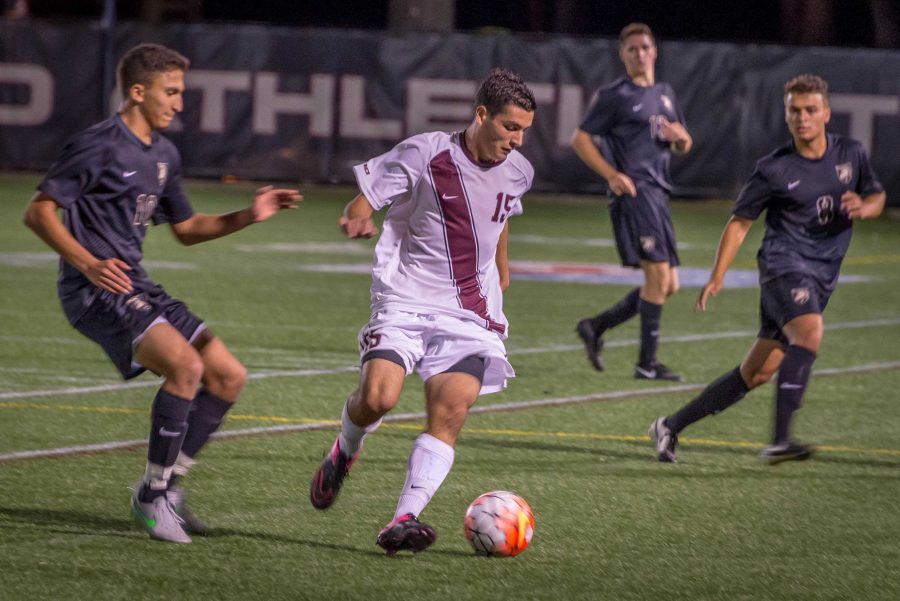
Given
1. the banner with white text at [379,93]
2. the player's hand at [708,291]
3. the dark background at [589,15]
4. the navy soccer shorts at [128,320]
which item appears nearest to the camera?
the navy soccer shorts at [128,320]

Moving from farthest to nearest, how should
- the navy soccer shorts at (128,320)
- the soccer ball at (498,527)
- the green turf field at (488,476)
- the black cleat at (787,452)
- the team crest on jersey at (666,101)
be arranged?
1. the team crest on jersey at (666,101)
2. the black cleat at (787,452)
3. the navy soccer shorts at (128,320)
4. the soccer ball at (498,527)
5. the green turf field at (488,476)

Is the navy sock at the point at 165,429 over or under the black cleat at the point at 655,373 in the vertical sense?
over

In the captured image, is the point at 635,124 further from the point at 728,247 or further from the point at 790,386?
the point at 790,386

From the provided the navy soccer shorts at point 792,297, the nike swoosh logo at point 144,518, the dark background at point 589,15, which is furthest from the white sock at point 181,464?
the dark background at point 589,15

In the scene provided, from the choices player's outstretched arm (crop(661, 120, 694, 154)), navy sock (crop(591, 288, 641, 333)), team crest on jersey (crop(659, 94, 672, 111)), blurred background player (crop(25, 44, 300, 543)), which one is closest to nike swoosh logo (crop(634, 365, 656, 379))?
navy sock (crop(591, 288, 641, 333))

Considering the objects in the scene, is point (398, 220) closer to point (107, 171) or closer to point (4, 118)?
point (107, 171)

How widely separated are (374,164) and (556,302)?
29.7 feet

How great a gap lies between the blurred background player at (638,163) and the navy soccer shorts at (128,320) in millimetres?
5259

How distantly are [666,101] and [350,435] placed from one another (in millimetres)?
5663

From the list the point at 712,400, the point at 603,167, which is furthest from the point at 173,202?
the point at 603,167

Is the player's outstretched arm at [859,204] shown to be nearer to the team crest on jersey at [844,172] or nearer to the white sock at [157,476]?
the team crest on jersey at [844,172]

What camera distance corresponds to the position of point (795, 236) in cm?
834

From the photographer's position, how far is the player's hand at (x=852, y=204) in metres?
8.15

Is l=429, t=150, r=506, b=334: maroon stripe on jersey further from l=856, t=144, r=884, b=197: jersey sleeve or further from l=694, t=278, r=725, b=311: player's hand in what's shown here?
l=856, t=144, r=884, b=197: jersey sleeve
